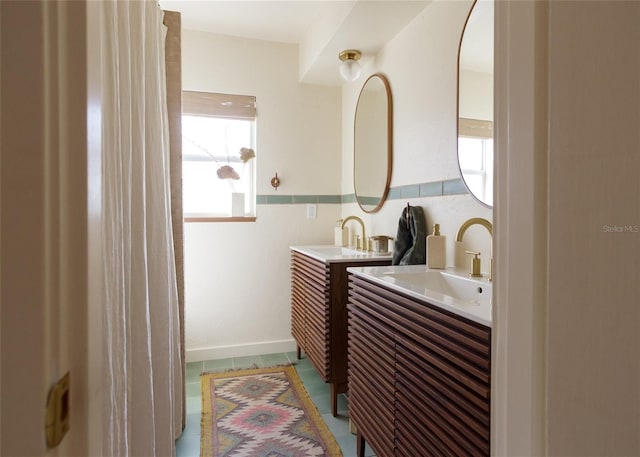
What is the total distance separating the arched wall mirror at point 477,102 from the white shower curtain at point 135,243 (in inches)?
51.8

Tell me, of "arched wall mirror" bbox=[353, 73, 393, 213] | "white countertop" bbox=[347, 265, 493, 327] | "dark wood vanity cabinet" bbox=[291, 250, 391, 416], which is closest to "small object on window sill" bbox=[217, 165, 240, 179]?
"arched wall mirror" bbox=[353, 73, 393, 213]

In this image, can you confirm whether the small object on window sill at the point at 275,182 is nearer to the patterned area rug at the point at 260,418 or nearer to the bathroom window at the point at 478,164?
the patterned area rug at the point at 260,418

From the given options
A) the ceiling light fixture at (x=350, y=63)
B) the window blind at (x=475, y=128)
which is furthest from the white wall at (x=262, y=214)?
the window blind at (x=475, y=128)

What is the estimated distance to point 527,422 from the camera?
0.53 meters

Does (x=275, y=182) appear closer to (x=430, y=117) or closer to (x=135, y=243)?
(x=430, y=117)

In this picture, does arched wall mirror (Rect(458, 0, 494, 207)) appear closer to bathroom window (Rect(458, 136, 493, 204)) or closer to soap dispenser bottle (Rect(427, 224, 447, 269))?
bathroom window (Rect(458, 136, 493, 204))

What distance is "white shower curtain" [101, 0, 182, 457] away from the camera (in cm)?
72

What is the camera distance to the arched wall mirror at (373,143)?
2408mm

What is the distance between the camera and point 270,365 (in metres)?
2.87

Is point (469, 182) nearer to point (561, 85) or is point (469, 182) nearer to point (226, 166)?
point (561, 85)

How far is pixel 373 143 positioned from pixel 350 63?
55cm

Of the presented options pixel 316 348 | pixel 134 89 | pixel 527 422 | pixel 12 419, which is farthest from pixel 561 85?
pixel 316 348

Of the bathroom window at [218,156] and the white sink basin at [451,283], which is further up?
the bathroom window at [218,156]

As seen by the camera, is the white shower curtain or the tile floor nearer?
the white shower curtain
